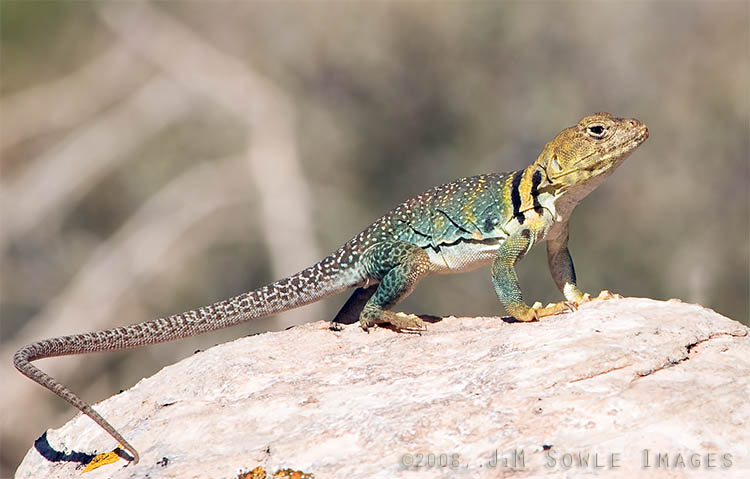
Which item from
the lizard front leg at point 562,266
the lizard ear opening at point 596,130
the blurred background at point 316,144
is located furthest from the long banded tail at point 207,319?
the blurred background at point 316,144

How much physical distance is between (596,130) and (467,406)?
9.66ft

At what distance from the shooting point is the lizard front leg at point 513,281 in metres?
6.71

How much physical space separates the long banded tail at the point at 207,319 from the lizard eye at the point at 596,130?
7.47 feet

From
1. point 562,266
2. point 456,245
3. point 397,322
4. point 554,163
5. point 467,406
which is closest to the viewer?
point 467,406

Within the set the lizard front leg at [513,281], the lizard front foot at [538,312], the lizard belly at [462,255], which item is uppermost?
the lizard belly at [462,255]

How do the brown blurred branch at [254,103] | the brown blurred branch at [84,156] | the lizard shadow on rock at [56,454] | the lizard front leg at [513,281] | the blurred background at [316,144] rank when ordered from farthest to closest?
the brown blurred branch at [84,156] → the brown blurred branch at [254,103] → the blurred background at [316,144] → the lizard front leg at [513,281] → the lizard shadow on rock at [56,454]

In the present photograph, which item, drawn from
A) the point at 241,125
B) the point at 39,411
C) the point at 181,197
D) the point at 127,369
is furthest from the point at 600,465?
the point at 241,125

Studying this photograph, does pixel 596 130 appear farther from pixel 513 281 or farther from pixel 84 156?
pixel 84 156

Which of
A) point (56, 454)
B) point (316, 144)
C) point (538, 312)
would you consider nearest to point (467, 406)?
point (538, 312)

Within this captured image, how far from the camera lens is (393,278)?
24.2 feet

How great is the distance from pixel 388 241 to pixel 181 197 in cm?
1357

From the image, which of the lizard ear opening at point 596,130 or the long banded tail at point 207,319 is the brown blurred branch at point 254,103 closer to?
the long banded tail at point 207,319

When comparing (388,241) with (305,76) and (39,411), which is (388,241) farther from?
(305,76)

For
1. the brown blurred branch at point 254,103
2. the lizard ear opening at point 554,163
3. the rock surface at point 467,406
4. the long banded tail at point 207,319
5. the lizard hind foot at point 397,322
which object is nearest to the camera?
the rock surface at point 467,406
